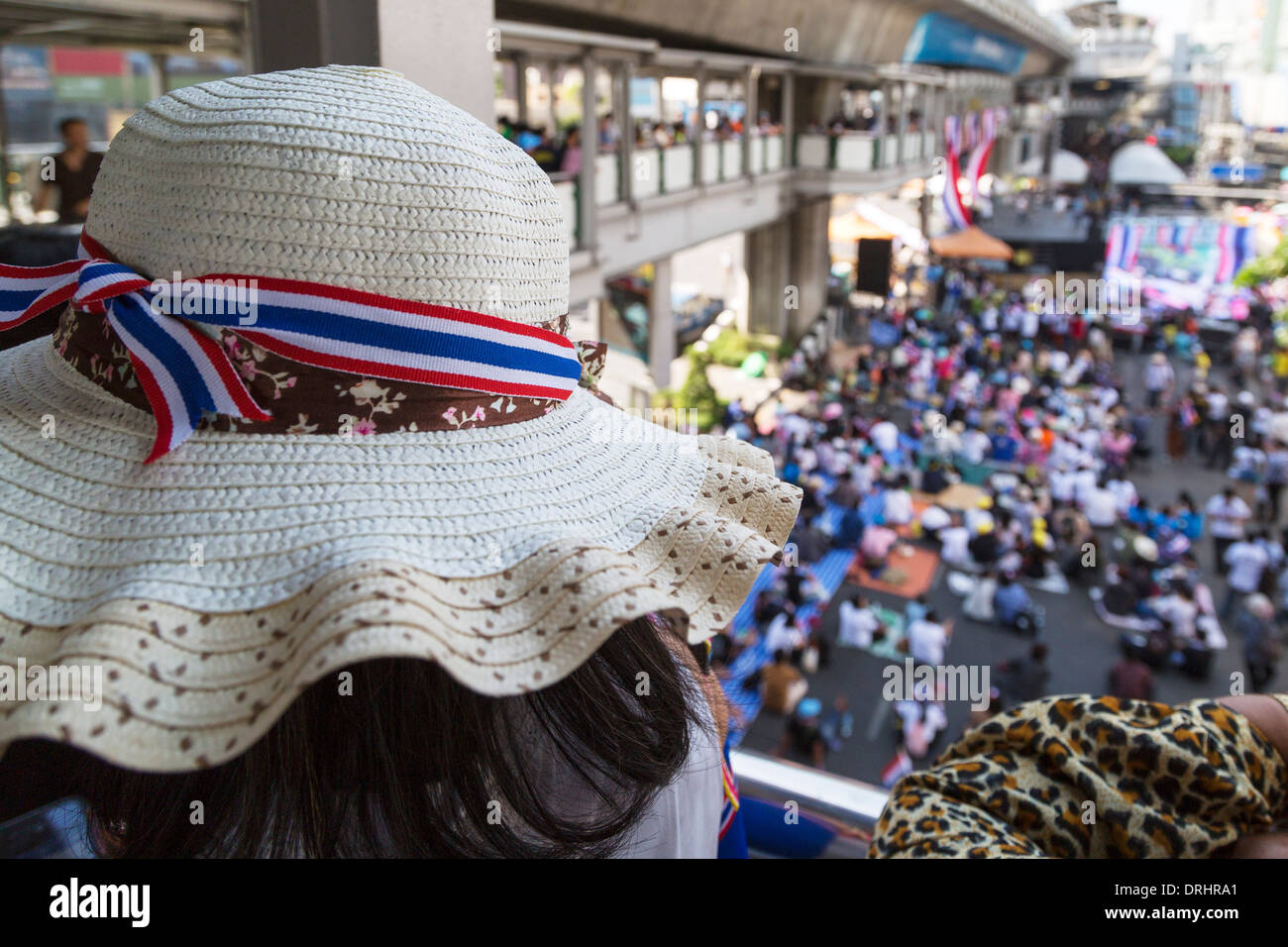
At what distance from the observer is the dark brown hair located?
0.83 meters

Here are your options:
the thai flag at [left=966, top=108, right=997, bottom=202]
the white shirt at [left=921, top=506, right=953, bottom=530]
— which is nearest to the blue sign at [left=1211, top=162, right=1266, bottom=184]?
the thai flag at [left=966, top=108, right=997, bottom=202]

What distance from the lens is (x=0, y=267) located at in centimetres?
109

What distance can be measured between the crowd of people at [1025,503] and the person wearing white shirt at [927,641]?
19 millimetres

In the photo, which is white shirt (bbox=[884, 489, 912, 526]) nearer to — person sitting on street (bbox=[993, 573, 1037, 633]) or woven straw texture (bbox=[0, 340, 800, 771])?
person sitting on street (bbox=[993, 573, 1037, 633])

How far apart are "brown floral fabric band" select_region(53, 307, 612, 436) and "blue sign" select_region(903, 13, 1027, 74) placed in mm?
17648

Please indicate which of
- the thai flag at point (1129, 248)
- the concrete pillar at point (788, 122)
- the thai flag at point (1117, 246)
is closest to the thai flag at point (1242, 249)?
the thai flag at point (1129, 248)

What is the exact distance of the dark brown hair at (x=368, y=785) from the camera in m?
0.83

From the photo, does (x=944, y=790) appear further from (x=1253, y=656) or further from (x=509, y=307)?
(x=1253, y=656)

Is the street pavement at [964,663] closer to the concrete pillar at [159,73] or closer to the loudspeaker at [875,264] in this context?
the concrete pillar at [159,73]

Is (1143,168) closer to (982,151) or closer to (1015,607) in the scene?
(982,151)

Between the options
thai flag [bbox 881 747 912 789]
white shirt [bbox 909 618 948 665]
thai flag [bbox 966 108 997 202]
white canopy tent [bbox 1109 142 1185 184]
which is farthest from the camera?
white canopy tent [bbox 1109 142 1185 184]

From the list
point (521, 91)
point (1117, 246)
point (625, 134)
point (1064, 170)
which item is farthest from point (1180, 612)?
point (1064, 170)
